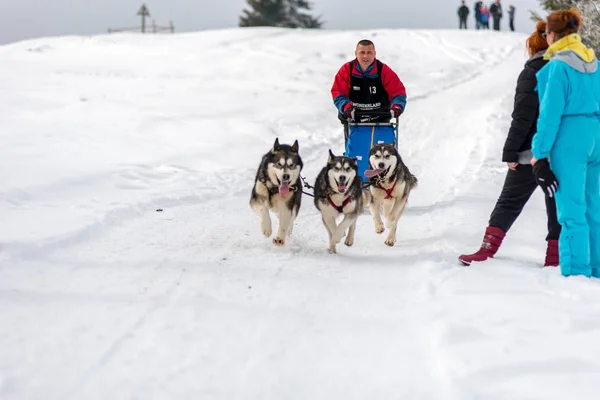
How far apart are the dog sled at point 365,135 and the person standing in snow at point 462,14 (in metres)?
28.0

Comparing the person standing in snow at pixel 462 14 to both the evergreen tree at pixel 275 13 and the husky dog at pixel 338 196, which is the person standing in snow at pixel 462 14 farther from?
the husky dog at pixel 338 196

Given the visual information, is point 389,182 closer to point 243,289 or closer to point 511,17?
point 243,289

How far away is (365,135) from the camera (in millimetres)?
6289

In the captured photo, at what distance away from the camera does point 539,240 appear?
528 centimetres

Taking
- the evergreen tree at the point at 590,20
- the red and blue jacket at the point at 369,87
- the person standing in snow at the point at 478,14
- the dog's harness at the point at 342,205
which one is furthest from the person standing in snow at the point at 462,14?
the dog's harness at the point at 342,205

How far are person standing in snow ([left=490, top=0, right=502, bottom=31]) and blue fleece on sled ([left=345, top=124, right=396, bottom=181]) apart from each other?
1089 inches

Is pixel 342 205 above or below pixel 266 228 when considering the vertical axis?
above

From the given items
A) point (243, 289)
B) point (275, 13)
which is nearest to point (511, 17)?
point (275, 13)

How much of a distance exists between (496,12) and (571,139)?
29886 mm

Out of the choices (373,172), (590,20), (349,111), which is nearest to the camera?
(373,172)

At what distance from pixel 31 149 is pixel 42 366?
7.20 m

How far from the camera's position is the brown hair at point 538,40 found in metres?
4.08

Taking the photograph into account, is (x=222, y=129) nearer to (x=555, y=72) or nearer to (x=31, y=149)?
(x=31, y=149)

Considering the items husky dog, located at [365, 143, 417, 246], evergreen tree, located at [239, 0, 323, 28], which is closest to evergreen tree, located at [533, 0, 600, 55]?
husky dog, located at [365, 143, 417, 246]
